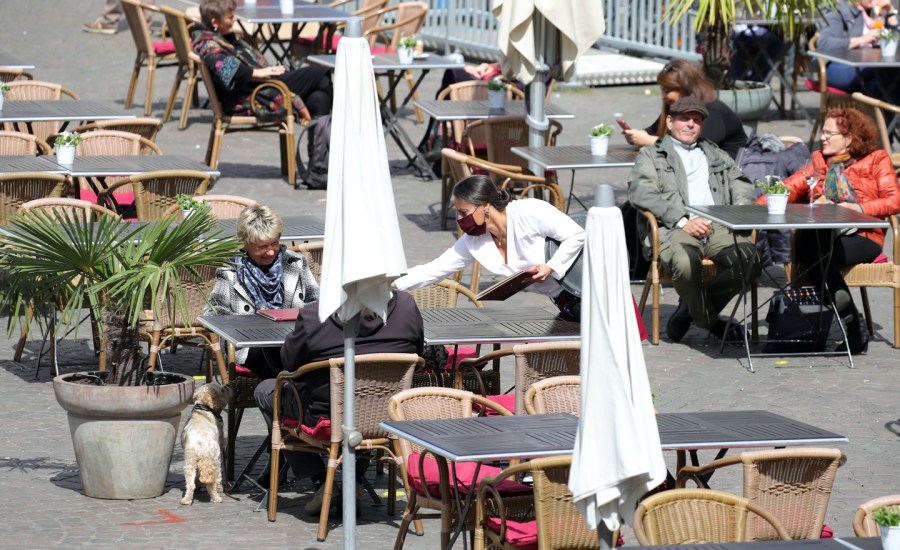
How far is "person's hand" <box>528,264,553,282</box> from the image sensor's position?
25.3 ft

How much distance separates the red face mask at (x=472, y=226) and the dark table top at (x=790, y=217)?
1578 millimetres

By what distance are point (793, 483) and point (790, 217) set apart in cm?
412

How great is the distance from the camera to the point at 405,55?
14398mm

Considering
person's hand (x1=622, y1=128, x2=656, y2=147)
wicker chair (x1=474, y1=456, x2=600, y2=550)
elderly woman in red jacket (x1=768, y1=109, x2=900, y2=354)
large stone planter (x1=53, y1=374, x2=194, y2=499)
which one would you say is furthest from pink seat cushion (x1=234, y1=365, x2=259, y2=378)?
person's hand (x1=622, y1=128, x2=656, y2=147)

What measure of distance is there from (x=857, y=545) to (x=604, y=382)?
1.00 metres

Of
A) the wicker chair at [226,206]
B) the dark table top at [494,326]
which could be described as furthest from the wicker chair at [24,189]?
the dark table top at [494,326]

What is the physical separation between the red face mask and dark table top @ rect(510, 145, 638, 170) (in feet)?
7.85

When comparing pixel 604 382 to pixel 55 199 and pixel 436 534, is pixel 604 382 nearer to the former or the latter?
pixel 436 534

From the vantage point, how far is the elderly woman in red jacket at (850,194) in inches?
380

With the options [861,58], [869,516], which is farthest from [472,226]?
[861,58]

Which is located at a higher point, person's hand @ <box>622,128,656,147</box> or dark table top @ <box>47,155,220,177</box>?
person's hand @ <box>622,128,656,147</box>

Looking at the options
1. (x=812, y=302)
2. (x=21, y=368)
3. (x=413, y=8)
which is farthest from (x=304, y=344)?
(x=413, y=8)

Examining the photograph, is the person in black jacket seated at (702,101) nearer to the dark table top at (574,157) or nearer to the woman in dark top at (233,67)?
the dark table top at (574,157)

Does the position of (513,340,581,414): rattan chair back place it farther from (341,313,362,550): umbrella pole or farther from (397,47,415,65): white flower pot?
(397,47,415,65): white flower pot
